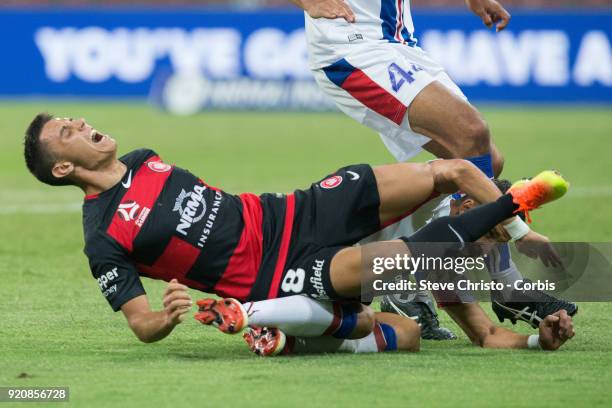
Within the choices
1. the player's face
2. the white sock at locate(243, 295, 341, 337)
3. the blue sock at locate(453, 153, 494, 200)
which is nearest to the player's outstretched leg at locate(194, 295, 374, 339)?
the white sock at locate(243, 295, 341, 337)

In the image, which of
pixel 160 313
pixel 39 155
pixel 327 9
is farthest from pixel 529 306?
pixel 39 155

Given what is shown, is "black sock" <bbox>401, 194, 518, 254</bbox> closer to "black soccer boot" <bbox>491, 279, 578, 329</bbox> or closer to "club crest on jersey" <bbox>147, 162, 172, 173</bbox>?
"black soccer boot" <bbox>491, 279, 578, 329</bbox>

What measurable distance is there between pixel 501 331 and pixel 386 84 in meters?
1.59

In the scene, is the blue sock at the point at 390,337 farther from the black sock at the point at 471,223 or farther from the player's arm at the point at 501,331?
the black sock at the point at 471,223

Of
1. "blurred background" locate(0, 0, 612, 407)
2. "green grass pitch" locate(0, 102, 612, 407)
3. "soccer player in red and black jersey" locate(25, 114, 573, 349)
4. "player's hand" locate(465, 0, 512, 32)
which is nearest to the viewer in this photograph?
"green grass pitch" locate(0, 102, 612, 407)

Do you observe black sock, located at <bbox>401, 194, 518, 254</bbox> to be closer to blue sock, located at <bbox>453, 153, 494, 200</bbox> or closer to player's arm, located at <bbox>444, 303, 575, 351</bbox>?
player's arm, located at <bbox>444, 303, 575, 351</bbox>

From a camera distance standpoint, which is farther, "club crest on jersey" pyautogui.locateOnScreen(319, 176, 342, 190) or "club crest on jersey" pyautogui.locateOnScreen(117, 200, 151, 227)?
"club crest on jersey" pyautogui.locateOnScreen(319, 176, 342, 190)

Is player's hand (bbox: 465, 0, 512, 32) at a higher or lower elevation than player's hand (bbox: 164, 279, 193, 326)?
higher

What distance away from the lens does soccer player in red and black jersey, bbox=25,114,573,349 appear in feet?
18.1

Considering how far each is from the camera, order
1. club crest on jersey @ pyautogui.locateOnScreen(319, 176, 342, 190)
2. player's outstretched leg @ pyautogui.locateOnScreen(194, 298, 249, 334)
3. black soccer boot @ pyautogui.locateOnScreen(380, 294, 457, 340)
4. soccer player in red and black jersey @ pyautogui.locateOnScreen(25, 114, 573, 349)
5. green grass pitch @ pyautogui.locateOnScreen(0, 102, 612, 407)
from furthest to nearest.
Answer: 1. black soccer boot @ pyautogui.locateOnScreen(380, 294, 457, 340)
2. club crest on jersey @ pyautogui.locateOnScreen(319, 176, 342, 190)
3. soccer player in red and black jersey @ pyautogui.locateOnScreen(25, 114, 573, 349)
4. player's outstretched leg @ pyautogui.locateOnScreen(194, 298, 249, 334)
5. green grass pitch @ pyautogui.locateOnScreen(0, 102, 612, 407)

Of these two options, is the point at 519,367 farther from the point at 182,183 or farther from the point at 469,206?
the point at 182,183

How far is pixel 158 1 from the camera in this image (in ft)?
83.6

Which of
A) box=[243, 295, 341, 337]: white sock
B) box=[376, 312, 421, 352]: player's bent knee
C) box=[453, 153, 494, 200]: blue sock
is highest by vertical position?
box=[453, 153, 494, 200]: blue sock

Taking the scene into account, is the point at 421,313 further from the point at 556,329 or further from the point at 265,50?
the point at 265,50
